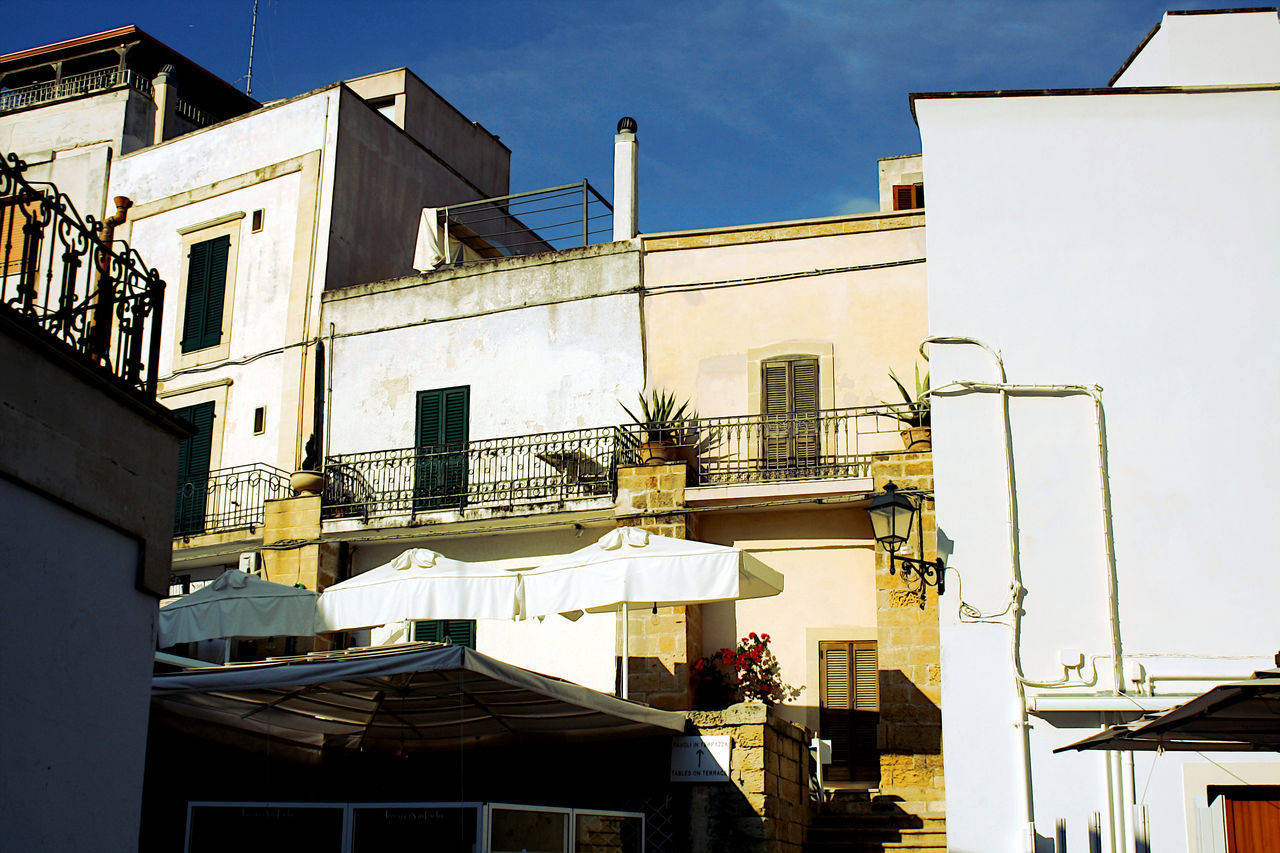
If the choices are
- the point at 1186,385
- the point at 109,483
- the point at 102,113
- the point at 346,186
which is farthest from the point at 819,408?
the point at 102,113

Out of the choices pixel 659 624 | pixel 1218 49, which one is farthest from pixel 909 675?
pixel 1218 49

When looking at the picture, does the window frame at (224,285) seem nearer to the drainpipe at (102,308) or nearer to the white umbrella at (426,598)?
the white umbrella at (426,598)

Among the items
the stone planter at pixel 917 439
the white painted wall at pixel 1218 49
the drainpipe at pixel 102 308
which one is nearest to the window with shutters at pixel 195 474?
the stone planter at pixel 917 439

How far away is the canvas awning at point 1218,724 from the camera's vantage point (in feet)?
23.7

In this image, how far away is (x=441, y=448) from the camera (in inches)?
782

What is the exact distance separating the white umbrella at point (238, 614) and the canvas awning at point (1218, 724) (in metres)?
8.12

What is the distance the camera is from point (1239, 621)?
1071cm

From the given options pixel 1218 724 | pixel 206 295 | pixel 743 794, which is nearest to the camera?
pixel 1218 724

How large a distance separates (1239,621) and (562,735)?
5482 millimetres

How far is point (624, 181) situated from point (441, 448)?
4749 mm

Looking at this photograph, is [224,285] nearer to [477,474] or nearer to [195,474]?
[195,474]

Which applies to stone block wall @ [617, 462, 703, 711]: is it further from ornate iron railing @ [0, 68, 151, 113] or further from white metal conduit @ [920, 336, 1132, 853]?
ornate iron railing @ [0, 68, 151, 113]

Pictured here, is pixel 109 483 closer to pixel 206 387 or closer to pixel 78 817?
pixel 78 817

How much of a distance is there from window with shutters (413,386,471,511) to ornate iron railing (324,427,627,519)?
0.6 inches
